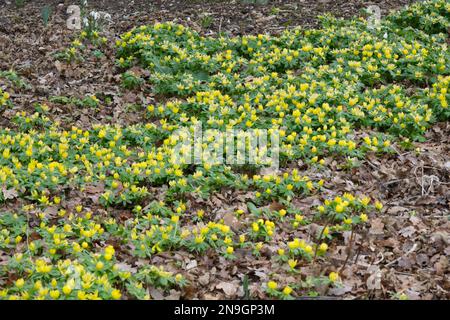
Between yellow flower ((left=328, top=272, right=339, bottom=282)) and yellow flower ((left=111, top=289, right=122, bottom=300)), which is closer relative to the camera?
yellow flower ((left=111, top=289, right=122, bottom=300))

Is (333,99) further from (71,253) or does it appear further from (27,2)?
(27,2)

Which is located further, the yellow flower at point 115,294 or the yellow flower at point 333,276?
the yellow flower at point 333,276

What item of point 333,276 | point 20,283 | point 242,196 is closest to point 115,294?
point 20,283

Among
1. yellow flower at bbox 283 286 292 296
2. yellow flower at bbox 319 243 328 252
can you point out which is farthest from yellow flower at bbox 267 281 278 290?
yellow flower at bbox 319 243 328 252

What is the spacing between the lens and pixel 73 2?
915cm

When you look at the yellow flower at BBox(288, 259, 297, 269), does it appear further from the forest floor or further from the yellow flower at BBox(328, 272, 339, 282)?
the yellow flower at BBox(328, 272, 339, 282)

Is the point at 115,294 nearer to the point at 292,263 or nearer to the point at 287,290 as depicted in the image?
the point at 287,290

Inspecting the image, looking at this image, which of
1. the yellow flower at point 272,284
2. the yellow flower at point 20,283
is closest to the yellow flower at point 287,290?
the yellow flower at point 272,284

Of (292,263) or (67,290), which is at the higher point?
(67,290)

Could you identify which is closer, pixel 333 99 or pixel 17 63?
pixel 333 99

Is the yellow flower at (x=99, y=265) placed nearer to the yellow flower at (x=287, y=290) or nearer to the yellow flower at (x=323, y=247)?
the yellow flower at (x=287, y=290)
